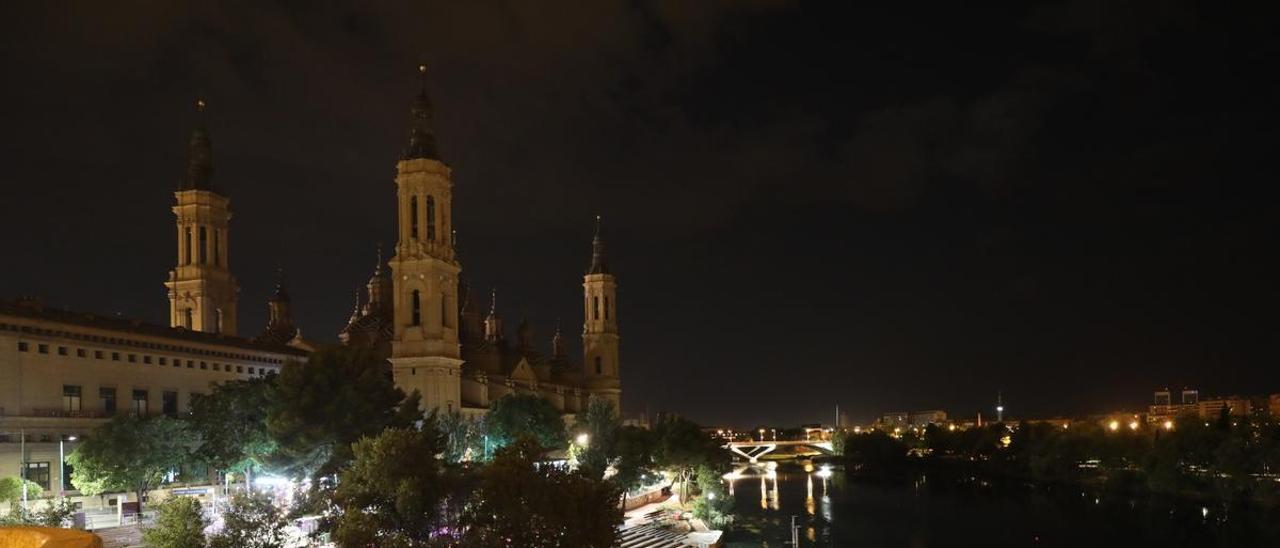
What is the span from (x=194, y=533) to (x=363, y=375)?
2122 centimetres

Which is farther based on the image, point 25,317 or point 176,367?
point 176,367

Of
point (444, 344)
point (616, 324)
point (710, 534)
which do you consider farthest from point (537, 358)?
point (710, 534)

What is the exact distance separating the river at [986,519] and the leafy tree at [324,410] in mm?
25897

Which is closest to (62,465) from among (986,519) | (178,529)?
(178,529)

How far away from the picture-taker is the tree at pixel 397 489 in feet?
95.9

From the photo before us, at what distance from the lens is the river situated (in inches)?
2734

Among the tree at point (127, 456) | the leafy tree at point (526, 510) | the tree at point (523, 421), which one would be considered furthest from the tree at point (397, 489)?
the tree at point (523, 421)

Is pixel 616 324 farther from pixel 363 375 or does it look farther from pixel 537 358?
pixel 363 375

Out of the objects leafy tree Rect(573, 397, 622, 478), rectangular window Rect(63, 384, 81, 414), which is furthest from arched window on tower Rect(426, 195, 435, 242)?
rectangular window Rect(63, 384, 81, 414)

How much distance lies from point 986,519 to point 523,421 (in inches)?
1411

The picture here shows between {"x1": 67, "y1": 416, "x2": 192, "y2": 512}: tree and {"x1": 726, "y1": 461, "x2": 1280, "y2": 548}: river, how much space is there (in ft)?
108

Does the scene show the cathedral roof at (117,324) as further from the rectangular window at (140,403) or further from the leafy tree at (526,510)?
the leafy tree at (526,510)

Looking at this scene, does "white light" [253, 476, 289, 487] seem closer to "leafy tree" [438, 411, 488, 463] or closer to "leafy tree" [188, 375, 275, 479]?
"leafy tree" [188, 375, 275, 479]

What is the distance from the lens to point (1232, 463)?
8556cm
